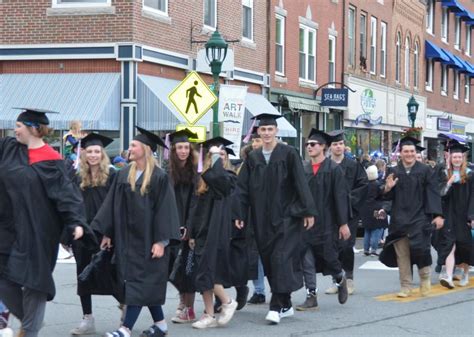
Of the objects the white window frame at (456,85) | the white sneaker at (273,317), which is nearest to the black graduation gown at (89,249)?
the white sneaker at (273,317)

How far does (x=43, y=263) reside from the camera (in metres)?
7.76

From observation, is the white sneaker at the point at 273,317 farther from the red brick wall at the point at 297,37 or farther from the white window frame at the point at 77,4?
the red brick wall at the point at 297,37

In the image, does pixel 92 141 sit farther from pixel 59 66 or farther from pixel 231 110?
pixel 59 66

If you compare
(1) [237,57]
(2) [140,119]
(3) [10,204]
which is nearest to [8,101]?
(2) [140,119]

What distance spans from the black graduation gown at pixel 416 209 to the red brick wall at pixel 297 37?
16034 mm

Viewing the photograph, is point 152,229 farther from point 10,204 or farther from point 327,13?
point 327,13

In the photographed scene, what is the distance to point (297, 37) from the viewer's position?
97.5 ft

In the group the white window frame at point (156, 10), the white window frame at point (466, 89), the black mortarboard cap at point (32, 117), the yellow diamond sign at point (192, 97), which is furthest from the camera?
the white window frame at point (466, 89)

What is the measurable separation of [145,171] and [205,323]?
1.83m

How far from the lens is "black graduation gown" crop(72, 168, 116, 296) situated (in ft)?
29.2

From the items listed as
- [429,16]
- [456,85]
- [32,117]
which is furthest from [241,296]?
[456,85]

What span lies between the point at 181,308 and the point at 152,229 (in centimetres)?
166

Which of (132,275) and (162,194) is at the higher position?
(162,194)

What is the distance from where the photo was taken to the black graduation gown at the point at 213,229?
9.53 m
